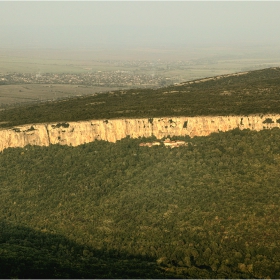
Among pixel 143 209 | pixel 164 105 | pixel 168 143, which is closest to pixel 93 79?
pixel 164 105

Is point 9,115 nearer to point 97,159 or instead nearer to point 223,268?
point 97,159

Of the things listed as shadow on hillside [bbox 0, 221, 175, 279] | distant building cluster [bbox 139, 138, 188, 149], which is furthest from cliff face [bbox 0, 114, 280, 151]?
shadow on hillside [bbox 0, 221, 175, 279]

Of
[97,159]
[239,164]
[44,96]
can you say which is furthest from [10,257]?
[44,96]

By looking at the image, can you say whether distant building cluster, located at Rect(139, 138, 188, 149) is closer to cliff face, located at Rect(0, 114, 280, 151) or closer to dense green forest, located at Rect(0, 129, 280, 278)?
dense green forest, located at Rect(0, 129, 280, 278)

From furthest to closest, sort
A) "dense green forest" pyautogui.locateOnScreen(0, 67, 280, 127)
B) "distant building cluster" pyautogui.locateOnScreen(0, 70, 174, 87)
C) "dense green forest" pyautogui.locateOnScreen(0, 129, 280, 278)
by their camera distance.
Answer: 1. "distant building cluster" pyautogui.locateOnScreen(0, 70, 174, 87)
2. "dense green forest" pyautogui.locateOnScreen(0, 67, 280, 127)
3. "dense green forest" pyautogui.locateOnScreen(0, 129, 280, 278)

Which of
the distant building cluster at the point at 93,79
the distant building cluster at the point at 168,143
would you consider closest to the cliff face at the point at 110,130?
the distant building cluster at the point at 168,143

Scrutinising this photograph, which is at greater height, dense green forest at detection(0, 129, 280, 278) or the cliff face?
the cliff face
